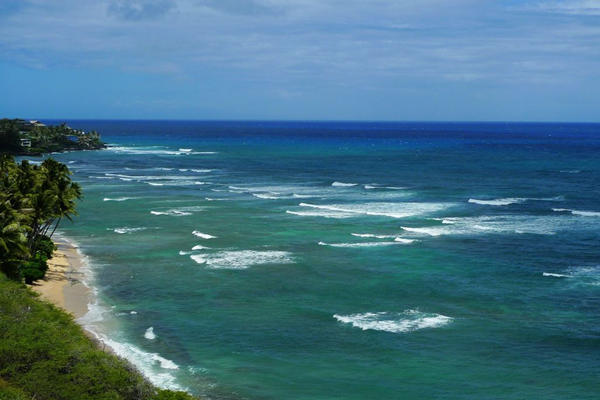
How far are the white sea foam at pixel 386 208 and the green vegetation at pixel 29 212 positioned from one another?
3385 centimetres

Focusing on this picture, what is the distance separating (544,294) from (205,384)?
2525 cm

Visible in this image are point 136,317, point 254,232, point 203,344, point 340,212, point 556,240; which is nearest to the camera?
point 203,344

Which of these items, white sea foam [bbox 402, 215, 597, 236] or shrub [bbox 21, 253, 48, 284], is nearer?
shrub [bbox 21, 253, 48, 284]

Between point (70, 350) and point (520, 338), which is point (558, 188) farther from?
point (70, 350)

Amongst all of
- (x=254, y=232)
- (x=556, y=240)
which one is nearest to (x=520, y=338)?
(x=556, y=240)

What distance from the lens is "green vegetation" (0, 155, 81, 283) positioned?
41.3 m

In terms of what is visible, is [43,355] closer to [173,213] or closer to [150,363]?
[150,363]

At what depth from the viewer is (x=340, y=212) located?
78.7 meters

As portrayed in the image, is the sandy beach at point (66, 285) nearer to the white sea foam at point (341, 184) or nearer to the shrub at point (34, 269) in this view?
the shrub at point (34, 269)

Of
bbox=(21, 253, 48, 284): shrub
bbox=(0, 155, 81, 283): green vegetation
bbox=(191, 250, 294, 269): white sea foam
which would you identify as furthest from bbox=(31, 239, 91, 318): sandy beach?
bbox=(191, 250, 294, 269): white sea foam

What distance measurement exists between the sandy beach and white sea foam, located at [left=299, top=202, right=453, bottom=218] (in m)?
33.1

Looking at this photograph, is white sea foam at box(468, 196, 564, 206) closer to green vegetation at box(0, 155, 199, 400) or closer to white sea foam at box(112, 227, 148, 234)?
white sea foam at box(112, 227, 148, 234)

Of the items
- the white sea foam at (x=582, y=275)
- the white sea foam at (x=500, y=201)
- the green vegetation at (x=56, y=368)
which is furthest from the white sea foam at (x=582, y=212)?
the green vegetation at (x=56, y=368)

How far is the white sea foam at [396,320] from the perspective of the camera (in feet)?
131
